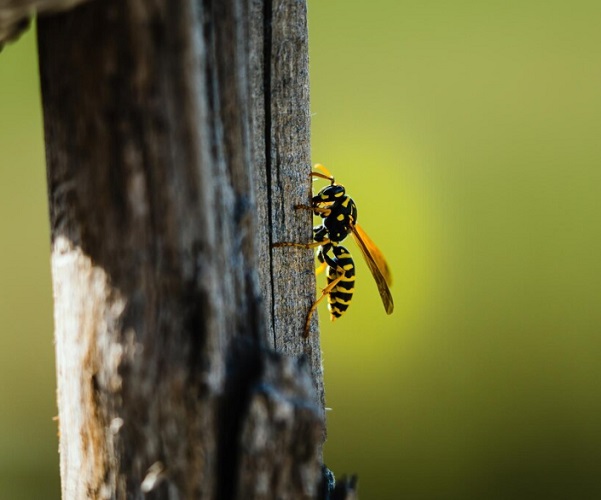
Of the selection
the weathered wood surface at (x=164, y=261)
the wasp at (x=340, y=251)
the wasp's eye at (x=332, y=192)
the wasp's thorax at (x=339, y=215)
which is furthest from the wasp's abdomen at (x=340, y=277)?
the weathered wood surface at (x=164, y=261)

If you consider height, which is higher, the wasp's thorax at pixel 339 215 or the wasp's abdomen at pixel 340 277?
the wasp's thorax at pixel 339 215

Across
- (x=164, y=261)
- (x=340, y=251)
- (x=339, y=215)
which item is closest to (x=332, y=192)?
(x=339, y=215)

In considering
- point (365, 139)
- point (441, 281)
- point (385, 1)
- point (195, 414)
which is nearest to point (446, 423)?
point (441, 281)

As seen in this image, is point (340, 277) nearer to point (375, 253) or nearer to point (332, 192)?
point (375, 253)

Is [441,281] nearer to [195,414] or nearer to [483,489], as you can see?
[483,489]

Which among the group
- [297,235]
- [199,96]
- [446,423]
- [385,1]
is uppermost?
[385,1]

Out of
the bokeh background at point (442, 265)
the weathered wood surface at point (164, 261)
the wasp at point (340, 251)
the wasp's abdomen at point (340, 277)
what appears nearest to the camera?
the weathered wood surface at point (164, 261)

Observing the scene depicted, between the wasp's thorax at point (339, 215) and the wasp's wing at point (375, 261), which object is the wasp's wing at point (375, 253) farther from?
the wasp's thorax at point (339, 215)

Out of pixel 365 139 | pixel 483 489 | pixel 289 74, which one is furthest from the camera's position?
pixel 483 489
